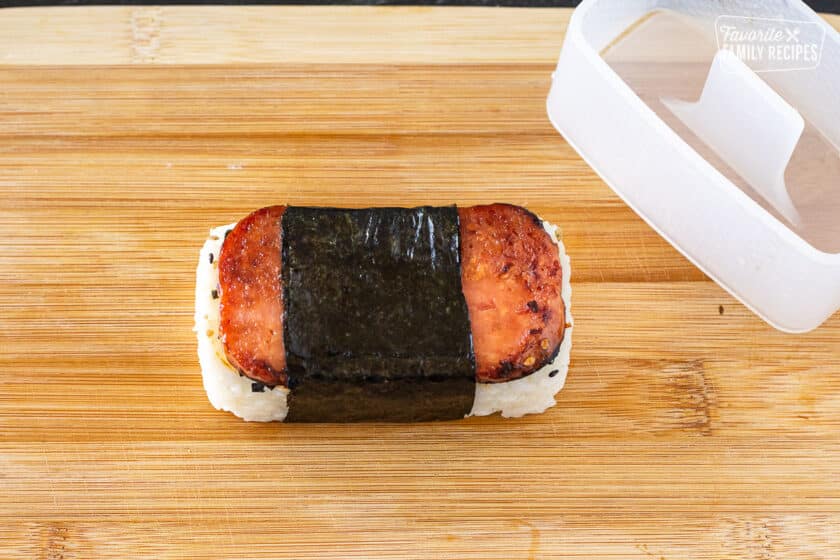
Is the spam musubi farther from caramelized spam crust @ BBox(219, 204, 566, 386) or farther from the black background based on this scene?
the black background

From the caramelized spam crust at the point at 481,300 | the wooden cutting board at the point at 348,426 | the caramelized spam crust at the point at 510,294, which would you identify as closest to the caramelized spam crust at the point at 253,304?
the caramelized spam crust at the point at 481,300

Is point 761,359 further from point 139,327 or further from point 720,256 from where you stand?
point 139,327

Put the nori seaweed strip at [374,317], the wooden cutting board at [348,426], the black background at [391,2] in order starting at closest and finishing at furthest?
the nori seaweed strip at [374,317] < the wooden cutting board at [348,426] < the black background at [391,2]

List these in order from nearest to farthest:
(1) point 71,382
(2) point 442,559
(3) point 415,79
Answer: (2) point 442,559
(1) point 71,382
(3) point 415,79

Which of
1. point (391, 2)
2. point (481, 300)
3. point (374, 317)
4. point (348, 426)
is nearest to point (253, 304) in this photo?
point (374, 317)

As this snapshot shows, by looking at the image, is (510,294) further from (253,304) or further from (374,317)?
(253,304)

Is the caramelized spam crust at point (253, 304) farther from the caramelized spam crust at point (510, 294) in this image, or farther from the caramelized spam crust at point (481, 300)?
the caramelized spam crust at point (510, 294)

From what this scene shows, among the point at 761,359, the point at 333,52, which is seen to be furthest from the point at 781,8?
the point at 333,52
